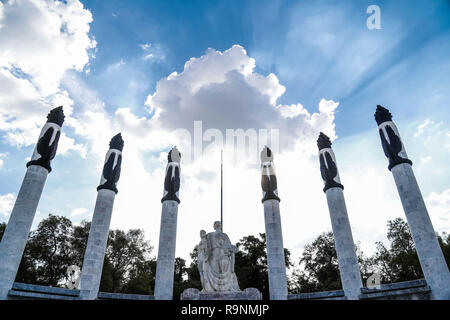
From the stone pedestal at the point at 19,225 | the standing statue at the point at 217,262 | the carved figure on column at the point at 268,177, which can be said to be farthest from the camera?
the carved figure on column at the point at 268,177

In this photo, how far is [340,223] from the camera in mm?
17578

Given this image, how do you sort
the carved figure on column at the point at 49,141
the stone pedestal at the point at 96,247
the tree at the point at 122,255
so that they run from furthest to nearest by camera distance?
the tree at the point at 122,255 → the carved figure on column at the point at 49,141 → the stone pedestal at the point at 96,247

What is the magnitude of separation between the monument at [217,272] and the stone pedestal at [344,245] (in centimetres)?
873

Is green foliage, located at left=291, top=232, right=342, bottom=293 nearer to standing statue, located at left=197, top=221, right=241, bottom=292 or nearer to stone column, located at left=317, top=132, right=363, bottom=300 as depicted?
stone column, located at left=317, top=132, right=363, bottom=300

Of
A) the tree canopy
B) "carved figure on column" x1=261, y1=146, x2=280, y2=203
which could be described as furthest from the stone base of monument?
the tree canopy

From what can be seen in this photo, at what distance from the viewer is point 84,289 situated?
15.6m

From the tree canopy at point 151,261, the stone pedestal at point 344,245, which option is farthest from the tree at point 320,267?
the stone pedestal at point 344,245

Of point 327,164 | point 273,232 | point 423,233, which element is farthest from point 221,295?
point 327,164

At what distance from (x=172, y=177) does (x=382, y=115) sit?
14.6 meters

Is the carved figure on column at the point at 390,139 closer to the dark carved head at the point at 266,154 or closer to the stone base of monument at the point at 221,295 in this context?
Result: the dark carved head at the point at 266,154

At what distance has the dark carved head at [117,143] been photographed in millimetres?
20181

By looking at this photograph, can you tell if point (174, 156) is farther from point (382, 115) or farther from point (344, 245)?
point (382, 115)
